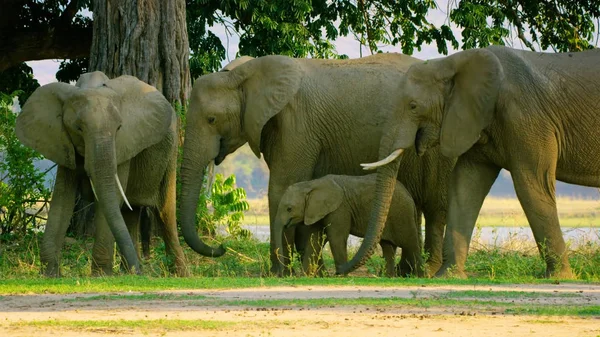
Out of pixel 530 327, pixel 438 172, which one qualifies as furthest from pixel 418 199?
pixel 530 327

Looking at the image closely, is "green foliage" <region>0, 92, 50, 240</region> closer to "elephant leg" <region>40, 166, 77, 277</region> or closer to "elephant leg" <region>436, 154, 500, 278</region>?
"elephant leg" <region>40, 166, 77, 277</region>

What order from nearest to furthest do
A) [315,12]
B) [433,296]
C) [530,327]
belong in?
[530,327] → [433,296] → [315,12]

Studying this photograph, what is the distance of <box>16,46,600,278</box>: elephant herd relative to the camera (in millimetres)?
14508

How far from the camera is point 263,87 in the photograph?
16.6 meters

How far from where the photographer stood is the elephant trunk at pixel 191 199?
16.3m

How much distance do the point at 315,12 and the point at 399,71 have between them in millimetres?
7344

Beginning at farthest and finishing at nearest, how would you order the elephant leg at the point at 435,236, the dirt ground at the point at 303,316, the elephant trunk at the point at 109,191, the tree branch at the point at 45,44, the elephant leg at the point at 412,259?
the tree branch at the point at 45,44
the elephant leg at the point at 435,236
the elephant leg at the point at 412,259
the elephant trunk at the point at 109,191
the dirt ground at the point at 303,316

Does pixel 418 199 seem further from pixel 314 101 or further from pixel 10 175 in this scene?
pixel 10 175

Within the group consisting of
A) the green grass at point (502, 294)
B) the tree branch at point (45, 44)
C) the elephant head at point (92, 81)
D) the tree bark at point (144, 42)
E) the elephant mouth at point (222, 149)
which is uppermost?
the tree branch at point (45, 44)

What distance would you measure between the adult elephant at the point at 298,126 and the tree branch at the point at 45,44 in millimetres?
7520

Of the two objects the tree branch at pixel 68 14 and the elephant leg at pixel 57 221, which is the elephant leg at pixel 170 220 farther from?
the tree branch at pixel 68 14

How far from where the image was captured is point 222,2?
22.2 meters

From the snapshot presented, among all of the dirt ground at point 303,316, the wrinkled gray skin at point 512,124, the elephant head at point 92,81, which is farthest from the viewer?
the elephant head at point 92,81

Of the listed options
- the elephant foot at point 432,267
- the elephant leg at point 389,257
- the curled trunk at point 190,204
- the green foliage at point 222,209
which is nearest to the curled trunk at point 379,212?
the elephant leg at point 389,257
